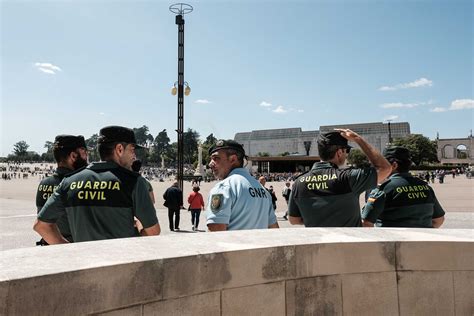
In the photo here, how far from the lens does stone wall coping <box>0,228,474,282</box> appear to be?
1.56 meters

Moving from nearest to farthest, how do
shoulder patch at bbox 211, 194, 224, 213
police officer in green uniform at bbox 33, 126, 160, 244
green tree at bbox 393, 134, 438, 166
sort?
police officer in green uniform at bbox 33, 126, 160, 244
shoulder patch at bbox 211, 194, 224, 213
green tree at bbox 393, 134, 438, 166

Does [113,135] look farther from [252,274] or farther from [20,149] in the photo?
[20,149]

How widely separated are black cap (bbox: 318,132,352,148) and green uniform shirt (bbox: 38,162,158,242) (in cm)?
156

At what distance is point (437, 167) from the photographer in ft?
275

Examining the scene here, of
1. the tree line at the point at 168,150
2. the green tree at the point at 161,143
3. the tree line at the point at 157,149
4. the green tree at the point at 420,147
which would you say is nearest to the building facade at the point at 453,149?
the tree line at the point at 168,150

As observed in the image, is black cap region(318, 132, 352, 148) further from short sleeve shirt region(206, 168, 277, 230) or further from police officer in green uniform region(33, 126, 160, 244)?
police officer in green uniform region(33, 126, 160, 244)

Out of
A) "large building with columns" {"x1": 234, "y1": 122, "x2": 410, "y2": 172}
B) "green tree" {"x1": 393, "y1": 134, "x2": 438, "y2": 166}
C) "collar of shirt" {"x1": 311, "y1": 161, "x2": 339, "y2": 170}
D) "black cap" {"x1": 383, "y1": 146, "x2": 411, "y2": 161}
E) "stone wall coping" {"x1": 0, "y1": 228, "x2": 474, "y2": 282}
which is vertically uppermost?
"large building with columns" {"x1": 234, "y1": 122, "x2": 410, "y2": 172}

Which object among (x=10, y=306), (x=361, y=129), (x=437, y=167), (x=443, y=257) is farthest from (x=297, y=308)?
(x=361, y=129)

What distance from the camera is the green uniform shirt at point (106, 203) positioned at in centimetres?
242

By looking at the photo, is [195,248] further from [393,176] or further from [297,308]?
[393,176]

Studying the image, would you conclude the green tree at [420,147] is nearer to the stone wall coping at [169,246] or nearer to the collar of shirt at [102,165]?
the stone wall coping at [169,246]

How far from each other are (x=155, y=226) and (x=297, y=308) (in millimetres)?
1028

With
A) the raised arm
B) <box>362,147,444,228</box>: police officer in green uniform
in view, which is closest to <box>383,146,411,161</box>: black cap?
<box>362,147,444,228</box>: police officer in green uniform

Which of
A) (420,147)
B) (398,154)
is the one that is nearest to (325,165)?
(398,154)
